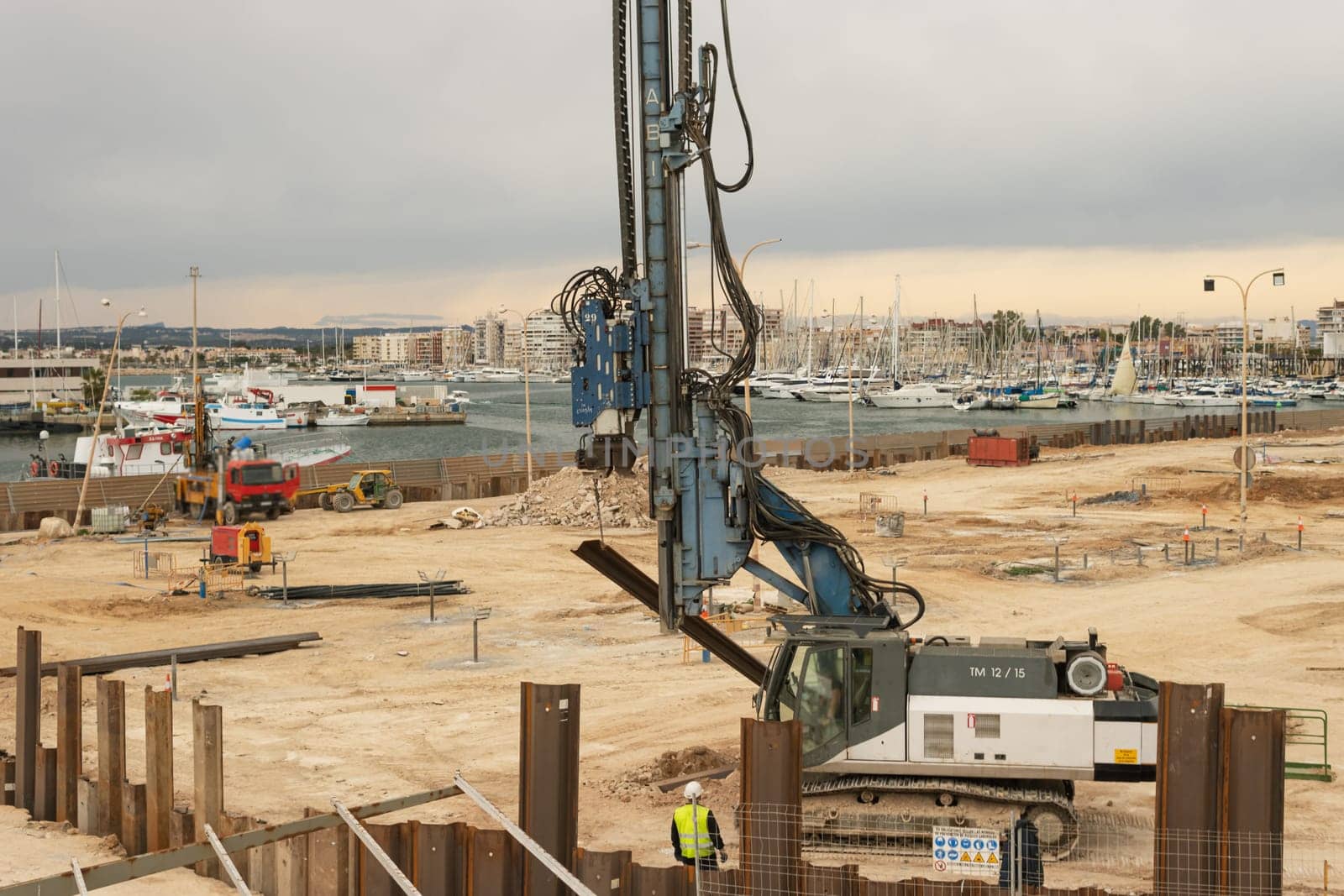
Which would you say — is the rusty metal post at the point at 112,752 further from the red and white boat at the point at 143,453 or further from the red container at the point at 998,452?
the red container at the point at 998,452

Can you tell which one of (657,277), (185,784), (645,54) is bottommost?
(185,784)

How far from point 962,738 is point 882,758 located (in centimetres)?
82

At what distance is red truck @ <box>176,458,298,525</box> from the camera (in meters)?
47.2

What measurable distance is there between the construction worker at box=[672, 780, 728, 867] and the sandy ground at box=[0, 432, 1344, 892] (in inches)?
106

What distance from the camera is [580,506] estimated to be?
46.8 metres

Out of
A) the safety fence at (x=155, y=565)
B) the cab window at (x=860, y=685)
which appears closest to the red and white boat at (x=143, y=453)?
the safety fence at (x=155, y=565)

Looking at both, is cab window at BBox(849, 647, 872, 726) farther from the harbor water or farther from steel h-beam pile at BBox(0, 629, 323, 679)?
the harbor water

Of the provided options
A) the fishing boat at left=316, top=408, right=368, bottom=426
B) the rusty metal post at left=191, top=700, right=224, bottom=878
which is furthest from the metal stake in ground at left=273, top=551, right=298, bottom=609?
the fishing boat at left=316, top=408, right=368, bottom=426

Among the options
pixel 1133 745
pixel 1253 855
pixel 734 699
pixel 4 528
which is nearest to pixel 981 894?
pixel 1253 855

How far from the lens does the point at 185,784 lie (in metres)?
18.3

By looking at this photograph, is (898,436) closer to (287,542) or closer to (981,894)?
(287,542)

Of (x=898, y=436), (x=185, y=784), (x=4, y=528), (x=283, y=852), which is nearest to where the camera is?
(x=283, y=852)

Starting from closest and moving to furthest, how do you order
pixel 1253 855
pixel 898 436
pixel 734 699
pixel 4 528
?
pixel 1253 855 → pixel 734 699 → pixel 4 528 → pixel 898 436

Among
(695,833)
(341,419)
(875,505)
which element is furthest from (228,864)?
(341,419)
